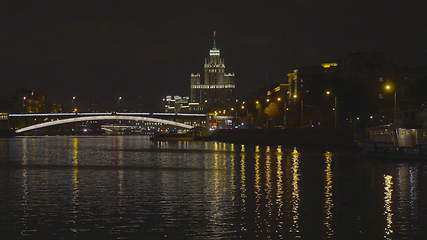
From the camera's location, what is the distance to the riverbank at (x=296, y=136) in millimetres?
77312

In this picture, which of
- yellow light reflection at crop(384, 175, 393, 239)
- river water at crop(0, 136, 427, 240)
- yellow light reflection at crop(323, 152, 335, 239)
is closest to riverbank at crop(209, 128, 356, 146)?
river water at crop(0, 136, 427, 240)

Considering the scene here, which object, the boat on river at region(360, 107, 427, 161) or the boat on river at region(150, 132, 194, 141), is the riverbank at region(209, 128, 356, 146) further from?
the boat on river at region(360, 107, 427, 161)

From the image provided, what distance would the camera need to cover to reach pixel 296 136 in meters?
89.6

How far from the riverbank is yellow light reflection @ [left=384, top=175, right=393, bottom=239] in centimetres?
3600

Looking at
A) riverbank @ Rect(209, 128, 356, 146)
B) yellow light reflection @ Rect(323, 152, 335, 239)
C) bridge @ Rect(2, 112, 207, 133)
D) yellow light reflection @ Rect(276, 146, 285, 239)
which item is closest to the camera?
yellow light reflection @ Rect(323, 152, 335, 239)

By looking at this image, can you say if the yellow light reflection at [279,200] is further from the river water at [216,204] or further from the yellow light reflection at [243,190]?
the yellow light reflection at [243,190]

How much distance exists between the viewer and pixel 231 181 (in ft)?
123

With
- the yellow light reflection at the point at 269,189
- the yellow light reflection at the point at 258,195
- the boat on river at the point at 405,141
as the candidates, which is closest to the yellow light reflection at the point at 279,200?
the yellow light reflection at the point at 269,189

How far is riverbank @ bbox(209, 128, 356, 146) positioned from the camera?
7731cm

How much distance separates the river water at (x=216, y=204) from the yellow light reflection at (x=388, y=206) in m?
0.03

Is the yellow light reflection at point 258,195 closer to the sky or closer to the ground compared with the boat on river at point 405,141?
closer to the ground

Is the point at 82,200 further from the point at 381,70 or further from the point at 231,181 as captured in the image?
the point at 381,70

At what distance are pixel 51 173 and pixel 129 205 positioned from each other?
17.2 metres

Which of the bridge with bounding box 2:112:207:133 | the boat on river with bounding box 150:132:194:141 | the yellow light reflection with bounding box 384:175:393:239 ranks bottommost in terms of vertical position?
the yellow light reflection with bounding box 384:175:393:239
